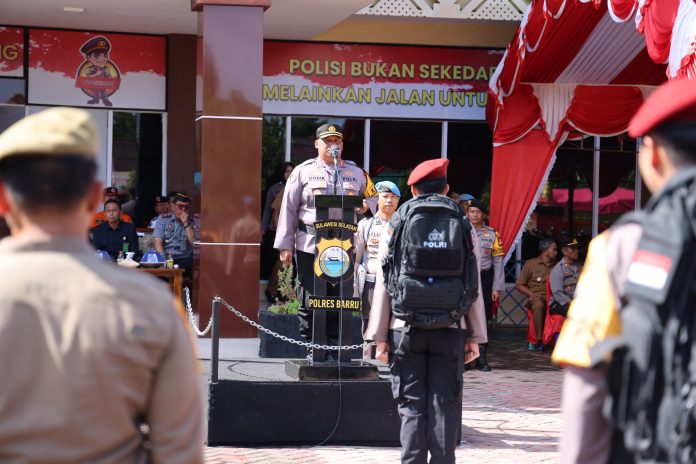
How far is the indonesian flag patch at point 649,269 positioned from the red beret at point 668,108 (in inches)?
13.0

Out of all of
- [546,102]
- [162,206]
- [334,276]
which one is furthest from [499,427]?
[162,206]

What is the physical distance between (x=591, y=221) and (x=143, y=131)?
6869 mm

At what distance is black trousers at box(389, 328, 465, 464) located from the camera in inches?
234

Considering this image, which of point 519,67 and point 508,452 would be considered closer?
point 508,452

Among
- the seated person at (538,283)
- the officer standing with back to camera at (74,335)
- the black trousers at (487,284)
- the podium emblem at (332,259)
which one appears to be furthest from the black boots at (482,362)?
the officer standing with back to camera at (74,335)

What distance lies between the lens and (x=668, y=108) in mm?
2615

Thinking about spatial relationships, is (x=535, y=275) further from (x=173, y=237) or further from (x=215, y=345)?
(x=215, y=345)

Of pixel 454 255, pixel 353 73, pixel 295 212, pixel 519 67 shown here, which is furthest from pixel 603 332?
pixel 353 73

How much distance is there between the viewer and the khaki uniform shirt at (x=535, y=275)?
14508mm

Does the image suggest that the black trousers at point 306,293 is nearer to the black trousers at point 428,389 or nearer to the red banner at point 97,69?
the black trousers at point 428,389

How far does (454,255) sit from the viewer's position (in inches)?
229

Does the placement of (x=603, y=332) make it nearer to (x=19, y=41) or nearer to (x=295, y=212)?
(x=295, y=212)

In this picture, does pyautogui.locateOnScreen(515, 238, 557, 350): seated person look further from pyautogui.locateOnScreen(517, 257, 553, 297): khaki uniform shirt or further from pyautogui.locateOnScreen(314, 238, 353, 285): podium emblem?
pyautogui.locateOnScreen(314, 238, 353, 285): podium emblem

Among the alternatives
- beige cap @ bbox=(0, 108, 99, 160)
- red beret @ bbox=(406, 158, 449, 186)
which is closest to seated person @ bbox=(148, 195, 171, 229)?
red beret @ bbox=(406, 158, 449, 186)
